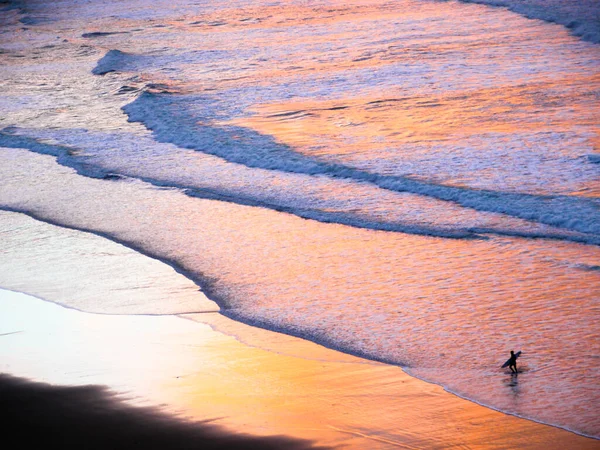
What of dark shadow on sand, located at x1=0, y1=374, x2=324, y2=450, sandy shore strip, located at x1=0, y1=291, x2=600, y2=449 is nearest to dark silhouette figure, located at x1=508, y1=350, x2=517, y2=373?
sandy shore strip, located at x1=0, y1=291, x2=600, y2=449

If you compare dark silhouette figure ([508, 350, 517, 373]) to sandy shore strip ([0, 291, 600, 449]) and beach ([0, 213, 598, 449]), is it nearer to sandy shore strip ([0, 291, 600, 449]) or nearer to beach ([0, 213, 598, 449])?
beach ([0, 213, 598, 449])

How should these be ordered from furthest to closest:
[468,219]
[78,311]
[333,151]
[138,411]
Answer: [333,151], [468,219], [78,311], [138,411]

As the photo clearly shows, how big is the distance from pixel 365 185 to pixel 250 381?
4513 mm

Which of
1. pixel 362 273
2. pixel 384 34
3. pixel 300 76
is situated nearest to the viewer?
pixel 362 273

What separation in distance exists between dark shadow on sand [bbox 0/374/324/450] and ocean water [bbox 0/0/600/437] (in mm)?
1150

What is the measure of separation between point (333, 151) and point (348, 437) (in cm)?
654

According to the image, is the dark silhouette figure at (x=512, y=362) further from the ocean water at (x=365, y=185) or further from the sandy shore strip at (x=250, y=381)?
the sandy shore strip at (x=250, y=381)

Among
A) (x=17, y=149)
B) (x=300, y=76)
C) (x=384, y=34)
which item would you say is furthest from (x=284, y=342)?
(x=384, y=34)

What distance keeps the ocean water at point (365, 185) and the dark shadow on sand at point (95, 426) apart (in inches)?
45.3

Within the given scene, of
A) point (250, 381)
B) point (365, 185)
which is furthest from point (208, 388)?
point (365, 185)

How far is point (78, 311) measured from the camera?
231 inches

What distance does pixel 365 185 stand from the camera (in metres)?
8.97

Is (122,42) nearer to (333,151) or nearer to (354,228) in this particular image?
(333,151)

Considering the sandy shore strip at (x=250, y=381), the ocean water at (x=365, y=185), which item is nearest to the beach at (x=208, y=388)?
the sandy shore strip at (x=250, y=381)
